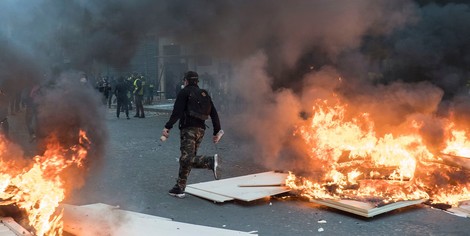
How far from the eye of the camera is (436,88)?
7422 mm

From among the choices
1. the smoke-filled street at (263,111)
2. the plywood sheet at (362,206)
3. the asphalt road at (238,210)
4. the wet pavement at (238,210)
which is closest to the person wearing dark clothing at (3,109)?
the smoke-filled street at (263,111)

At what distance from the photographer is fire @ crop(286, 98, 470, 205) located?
5.46m

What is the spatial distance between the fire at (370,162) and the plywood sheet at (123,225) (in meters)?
1.76

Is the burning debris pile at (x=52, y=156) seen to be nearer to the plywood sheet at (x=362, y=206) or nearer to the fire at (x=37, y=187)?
the fire at (x=37, y=187)

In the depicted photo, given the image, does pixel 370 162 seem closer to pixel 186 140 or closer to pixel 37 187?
pixel 186 140

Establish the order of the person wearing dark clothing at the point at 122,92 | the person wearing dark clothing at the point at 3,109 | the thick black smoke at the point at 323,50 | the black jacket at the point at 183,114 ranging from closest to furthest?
1. the person wearing dark clothing at the point at 3,109
2. the black jacket at the point at 183,114
3. the thick black smoke at the point at 323,50
4. the person wearing dark clothing at the point at 122,92

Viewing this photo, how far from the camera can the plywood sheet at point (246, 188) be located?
18.2 feet

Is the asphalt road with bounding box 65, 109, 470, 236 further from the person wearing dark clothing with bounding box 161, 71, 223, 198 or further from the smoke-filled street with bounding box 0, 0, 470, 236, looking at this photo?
the person wearing dark clothing with bounding box 161, 71, 223, 198

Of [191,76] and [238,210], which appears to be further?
[191,76]

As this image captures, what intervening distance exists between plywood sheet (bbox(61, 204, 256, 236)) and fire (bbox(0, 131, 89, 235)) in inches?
9.3

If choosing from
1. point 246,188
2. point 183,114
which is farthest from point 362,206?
point 183,114

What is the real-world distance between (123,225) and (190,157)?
153 cm

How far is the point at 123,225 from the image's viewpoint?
428 cm

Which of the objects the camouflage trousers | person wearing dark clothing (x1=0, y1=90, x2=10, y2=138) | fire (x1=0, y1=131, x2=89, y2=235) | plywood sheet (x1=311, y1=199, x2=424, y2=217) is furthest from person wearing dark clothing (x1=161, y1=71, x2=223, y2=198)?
person wearing dark clothing (x1=0, y1=90, x2=10, y2=138)
